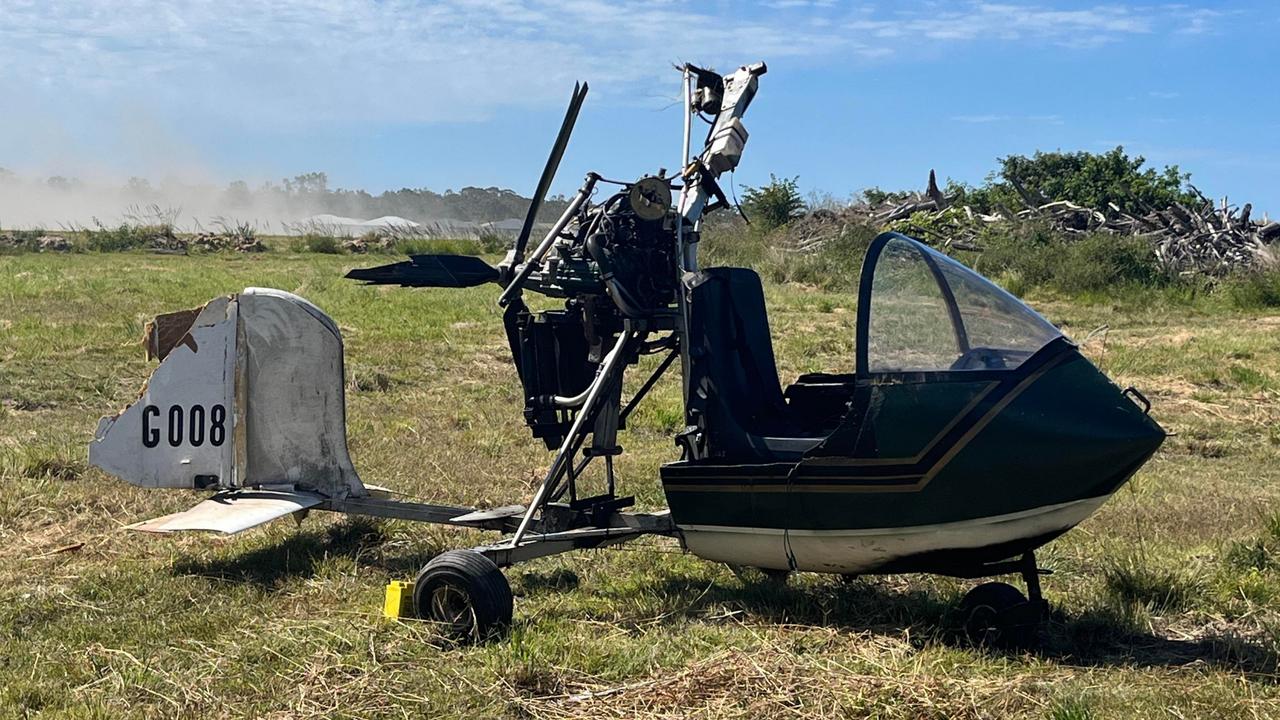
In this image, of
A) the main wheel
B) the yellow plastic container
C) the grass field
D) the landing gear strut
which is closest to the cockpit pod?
the landing gear strut

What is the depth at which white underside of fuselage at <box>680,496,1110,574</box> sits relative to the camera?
5098mm

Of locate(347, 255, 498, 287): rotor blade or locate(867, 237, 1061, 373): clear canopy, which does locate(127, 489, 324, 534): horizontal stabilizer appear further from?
locate(867, 237, 1061, 373): clear canopy

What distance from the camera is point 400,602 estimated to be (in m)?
5.88

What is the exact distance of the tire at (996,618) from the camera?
17.9 feet

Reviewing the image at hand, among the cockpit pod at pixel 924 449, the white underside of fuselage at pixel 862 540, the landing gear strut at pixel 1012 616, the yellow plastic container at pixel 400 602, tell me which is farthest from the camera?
the yellow plastic container at pixel 400 602

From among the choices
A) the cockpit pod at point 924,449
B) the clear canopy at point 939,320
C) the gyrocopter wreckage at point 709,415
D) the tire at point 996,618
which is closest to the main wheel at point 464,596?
the gyrocopter wreckage at point 709,415

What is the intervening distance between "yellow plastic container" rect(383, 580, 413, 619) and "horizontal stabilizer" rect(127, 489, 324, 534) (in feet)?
4.01

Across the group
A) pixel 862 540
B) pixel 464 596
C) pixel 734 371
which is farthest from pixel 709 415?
pixel 464 596

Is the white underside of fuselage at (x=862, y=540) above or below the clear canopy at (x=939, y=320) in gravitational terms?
below

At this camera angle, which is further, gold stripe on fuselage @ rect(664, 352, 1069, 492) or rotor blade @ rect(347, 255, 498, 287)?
rotor blade @ rect(347, 255, 498, 287)

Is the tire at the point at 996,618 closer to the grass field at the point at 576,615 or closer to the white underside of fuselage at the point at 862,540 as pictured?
the grass field at the point at 576,615

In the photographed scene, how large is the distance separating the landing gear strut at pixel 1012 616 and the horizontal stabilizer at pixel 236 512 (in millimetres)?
3872

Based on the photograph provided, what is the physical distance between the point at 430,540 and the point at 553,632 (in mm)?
2083

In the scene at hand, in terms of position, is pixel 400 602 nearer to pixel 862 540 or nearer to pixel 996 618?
pixel 862 540
